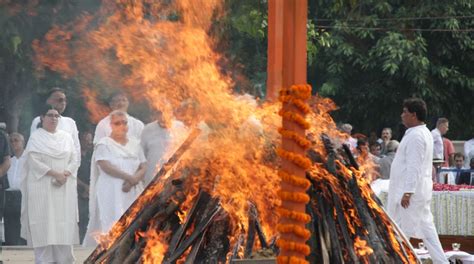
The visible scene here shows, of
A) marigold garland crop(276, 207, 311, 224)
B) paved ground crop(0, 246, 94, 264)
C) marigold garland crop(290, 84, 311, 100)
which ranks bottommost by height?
paved ground crop(0, 246, 94, 264)

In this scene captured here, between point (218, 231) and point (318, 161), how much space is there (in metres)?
0.73

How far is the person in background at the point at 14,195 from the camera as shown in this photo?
1410cm

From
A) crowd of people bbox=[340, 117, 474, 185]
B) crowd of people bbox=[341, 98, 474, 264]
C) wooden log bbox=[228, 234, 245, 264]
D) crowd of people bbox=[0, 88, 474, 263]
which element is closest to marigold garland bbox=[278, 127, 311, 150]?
wooden log bbox=[228, 234, 245, 264]

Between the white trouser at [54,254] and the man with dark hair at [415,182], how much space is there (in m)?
3.49

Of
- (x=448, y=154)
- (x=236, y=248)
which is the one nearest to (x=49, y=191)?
(x=236, y=248)

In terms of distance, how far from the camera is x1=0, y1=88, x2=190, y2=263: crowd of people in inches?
460

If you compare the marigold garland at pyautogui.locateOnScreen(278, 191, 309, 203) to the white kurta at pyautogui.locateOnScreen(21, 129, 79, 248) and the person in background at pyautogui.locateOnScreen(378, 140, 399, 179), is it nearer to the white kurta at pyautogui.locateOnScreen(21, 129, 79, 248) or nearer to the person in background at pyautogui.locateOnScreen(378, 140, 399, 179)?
the white kurta at pyautogui.locateOnScreen(21, 129, 79, 248)

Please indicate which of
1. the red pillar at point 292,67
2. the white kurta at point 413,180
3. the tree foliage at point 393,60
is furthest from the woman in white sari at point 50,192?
the tree foliage at point 393,60

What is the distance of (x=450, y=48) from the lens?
26.0 metres

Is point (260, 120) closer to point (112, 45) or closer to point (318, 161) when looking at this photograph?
point (318, 161)

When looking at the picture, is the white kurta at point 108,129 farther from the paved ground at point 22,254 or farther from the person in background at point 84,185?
the person in background at point 84,185

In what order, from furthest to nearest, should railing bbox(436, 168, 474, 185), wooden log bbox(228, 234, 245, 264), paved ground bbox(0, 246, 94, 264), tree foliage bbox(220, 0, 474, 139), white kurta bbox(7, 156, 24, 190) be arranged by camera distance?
tree foliage bbox(220, 0, 474, 139), railing bbox(436, 168, 474, 185), white kurta bbox(7, 156, 24, 190), paved ground bbox(0, 246, 94, 264), wooden log bbox(228, 234, 245, 264)

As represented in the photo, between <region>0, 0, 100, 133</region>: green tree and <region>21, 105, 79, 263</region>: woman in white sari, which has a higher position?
<region>0, 0, 100, 133</region>: green tree

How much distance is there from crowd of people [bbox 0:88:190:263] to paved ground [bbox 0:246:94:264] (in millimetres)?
736
